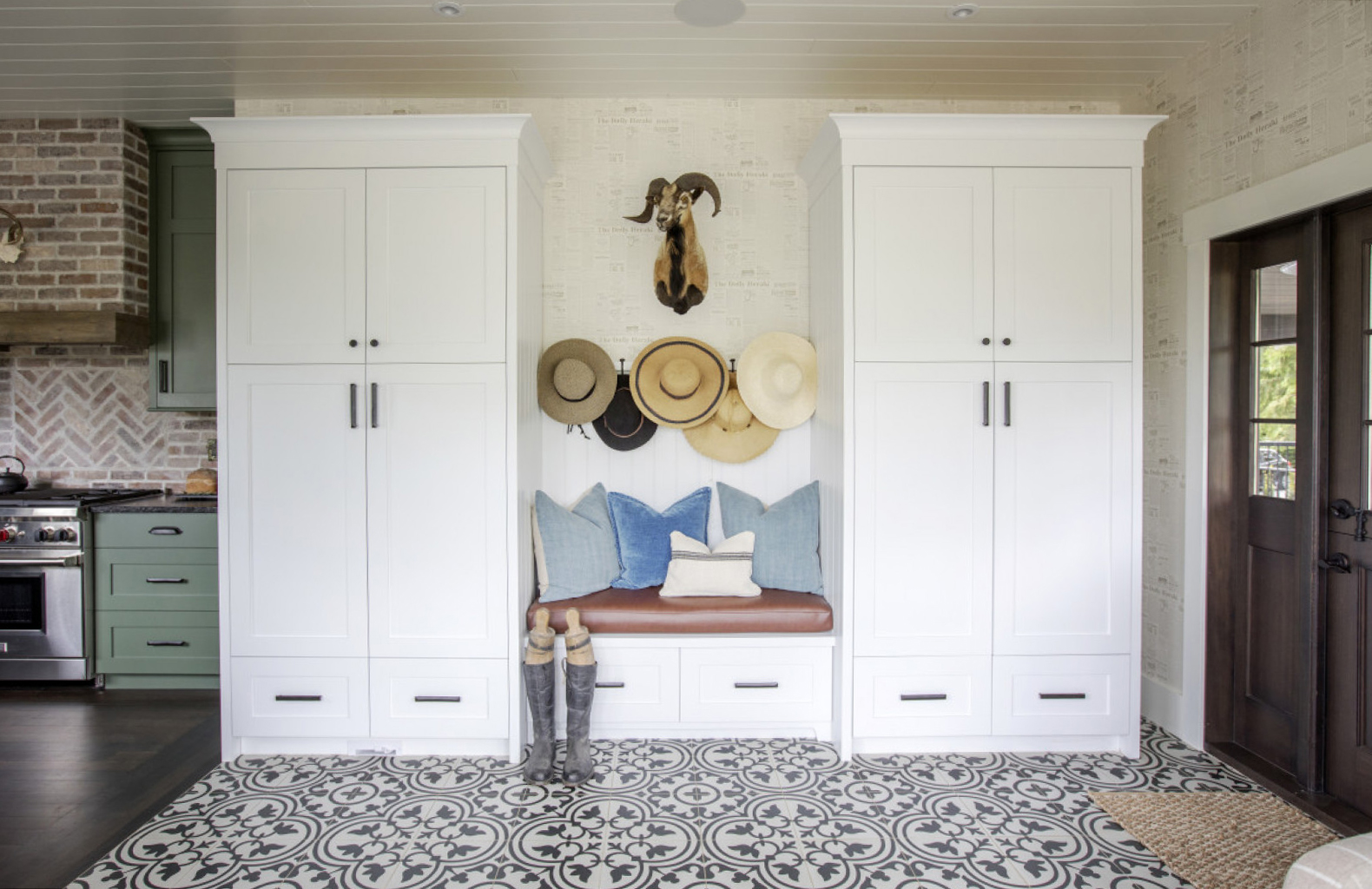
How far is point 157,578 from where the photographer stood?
368cm

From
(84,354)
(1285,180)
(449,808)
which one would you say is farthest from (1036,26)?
(84,354)

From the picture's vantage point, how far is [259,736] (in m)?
3.00

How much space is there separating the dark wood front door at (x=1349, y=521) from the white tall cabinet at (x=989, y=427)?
568 mm

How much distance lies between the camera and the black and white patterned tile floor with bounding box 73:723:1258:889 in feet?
7.20

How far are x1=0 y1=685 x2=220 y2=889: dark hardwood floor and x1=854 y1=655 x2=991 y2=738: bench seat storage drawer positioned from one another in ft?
8.01

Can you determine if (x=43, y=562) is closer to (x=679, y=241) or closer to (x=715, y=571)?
(x=715, y=571)

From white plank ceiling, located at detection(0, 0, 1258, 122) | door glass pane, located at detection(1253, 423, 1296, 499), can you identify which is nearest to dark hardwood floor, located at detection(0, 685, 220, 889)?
white plank ceiling, located at detection(0, 0, 1258, 122)

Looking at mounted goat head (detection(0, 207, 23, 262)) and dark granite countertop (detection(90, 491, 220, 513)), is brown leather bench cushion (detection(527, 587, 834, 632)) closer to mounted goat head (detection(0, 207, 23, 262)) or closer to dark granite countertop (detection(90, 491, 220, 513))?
dark granite countertop (detection(90, 491, 220, 513))

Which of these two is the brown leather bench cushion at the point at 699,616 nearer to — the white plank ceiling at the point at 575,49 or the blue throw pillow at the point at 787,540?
the blue throw pillow at the point at 787,540

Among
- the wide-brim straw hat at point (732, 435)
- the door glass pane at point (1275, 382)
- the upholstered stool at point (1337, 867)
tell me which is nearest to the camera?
the upholstered stool at point (1337, 867)

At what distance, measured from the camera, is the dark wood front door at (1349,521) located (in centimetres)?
241

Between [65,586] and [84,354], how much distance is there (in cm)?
125

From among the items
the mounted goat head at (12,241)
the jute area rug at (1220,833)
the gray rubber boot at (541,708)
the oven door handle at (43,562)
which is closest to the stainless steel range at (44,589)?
the oven door handle at (43,562)

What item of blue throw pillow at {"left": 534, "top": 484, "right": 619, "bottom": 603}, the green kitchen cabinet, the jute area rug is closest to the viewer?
the jute area rug
